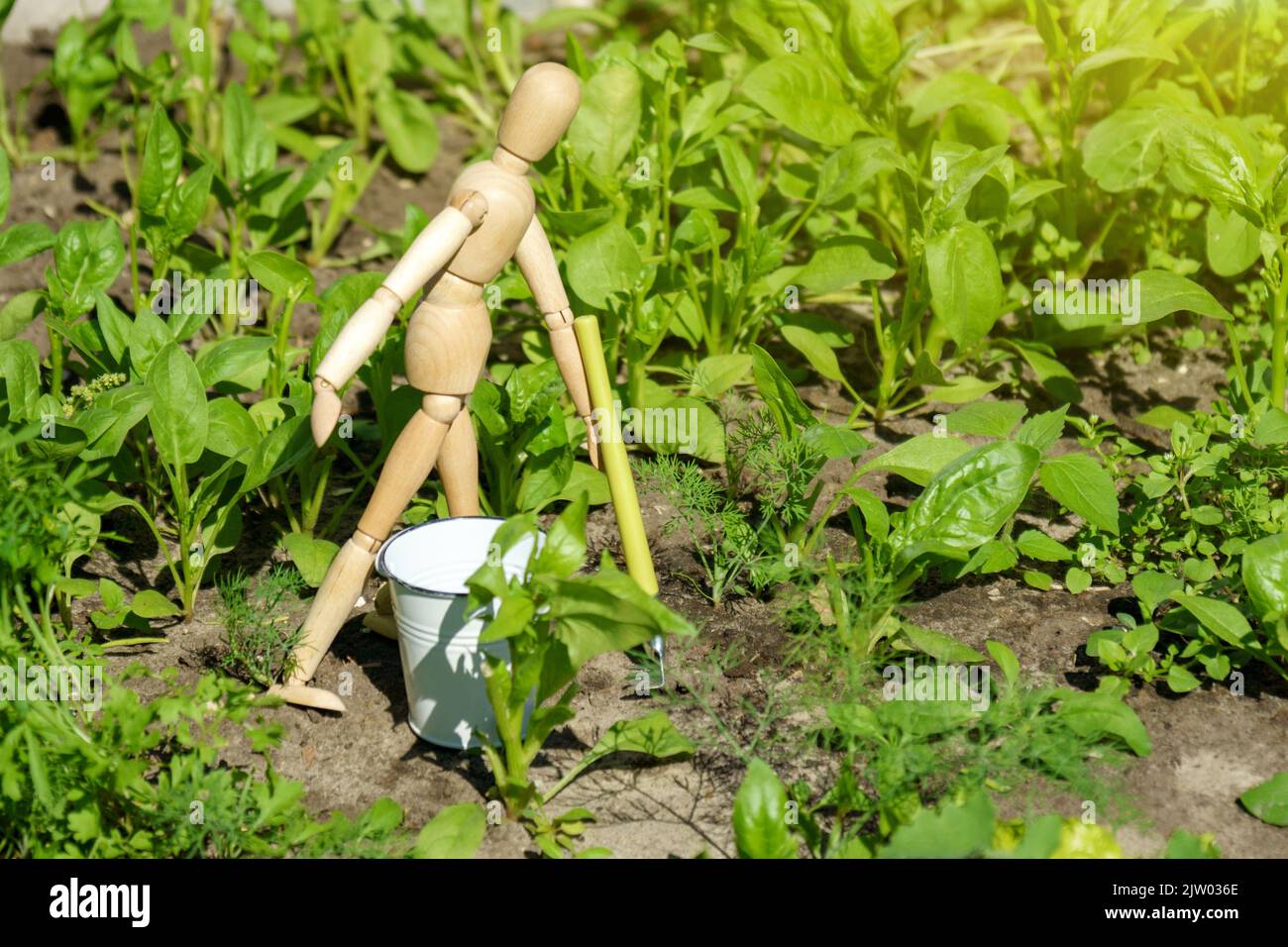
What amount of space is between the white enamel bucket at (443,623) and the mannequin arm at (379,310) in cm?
32

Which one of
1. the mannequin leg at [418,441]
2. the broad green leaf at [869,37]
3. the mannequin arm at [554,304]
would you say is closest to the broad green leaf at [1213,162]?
the broad green leaf at [869,37]

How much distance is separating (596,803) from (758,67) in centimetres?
180

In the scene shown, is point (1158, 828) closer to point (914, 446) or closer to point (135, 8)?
point (914, 446)

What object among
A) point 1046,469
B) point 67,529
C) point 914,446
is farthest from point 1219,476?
point 67,529

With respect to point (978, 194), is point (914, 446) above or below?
below

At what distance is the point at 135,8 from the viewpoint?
167 inches

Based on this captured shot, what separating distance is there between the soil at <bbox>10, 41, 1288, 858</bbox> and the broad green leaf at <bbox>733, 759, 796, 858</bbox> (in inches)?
8.3

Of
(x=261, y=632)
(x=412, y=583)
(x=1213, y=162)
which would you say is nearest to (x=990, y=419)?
(x=1213, y=162)

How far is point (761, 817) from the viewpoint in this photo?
6.73 ft

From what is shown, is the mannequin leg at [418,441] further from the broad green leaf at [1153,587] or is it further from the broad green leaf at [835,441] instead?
the broad green leaf at [1153,587]

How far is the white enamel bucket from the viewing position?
2301 millimetres

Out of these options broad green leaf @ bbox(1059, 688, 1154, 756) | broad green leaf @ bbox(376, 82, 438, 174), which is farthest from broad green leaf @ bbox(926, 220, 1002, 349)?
broad green leaf @ bbox(376, 82, 438, 174)

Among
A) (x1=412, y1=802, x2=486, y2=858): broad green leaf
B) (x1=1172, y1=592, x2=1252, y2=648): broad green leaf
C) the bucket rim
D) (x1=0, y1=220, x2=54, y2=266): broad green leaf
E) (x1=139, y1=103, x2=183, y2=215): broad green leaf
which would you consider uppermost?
(x1=139, y1=103, x2=183, y2=215): broad green leaf

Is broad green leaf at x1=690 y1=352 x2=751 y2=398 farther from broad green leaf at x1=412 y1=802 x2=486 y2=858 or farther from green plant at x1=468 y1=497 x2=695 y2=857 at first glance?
broad green leaf at x1=412 y1=802 x2=486 y2=858
